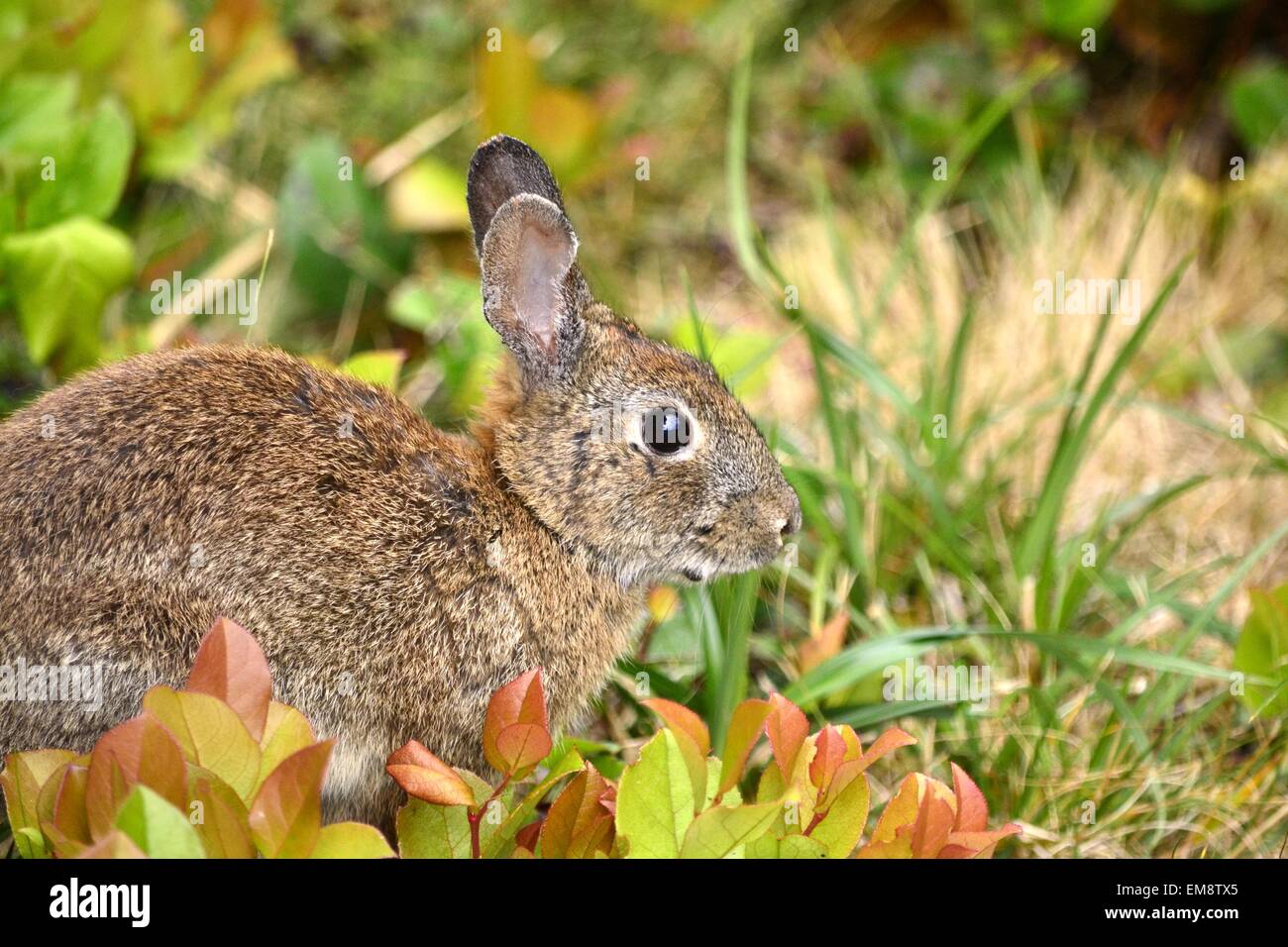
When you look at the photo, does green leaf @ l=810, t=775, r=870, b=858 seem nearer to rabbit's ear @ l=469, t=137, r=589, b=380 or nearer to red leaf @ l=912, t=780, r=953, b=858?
red leaf @ l=912, t=780, r=953, b=858

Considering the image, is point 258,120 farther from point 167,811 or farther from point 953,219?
point 167,811

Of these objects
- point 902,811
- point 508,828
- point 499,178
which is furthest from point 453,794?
point 499,178

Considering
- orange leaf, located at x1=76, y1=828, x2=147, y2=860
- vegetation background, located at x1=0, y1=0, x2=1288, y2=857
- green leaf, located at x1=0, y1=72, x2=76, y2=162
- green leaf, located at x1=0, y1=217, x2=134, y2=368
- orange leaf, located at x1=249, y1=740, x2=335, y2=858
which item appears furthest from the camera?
green leaf, located at x1=0, y1=72, x2=76, y2=162

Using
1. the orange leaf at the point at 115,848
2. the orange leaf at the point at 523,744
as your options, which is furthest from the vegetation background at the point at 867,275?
the orange leaf at the point at 115,848

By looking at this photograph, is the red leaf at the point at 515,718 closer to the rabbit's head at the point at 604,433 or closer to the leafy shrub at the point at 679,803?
the leafy shrub at the point at 679,803

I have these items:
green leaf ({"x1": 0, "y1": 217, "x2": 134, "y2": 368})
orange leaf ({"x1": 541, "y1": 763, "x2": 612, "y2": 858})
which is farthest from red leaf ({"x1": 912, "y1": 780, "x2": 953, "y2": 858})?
green leaf ({"x1": 0, "y1": 217, "x2": 134, "y2": 368})
